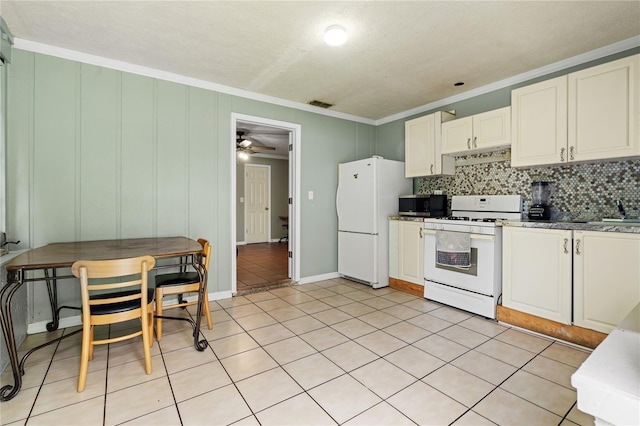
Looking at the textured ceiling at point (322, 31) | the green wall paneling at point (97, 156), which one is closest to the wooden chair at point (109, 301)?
the green wall paneling at point (97, 156)

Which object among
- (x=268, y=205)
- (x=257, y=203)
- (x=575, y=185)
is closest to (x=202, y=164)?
(x=575, y=185)

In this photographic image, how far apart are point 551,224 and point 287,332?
2409 mm

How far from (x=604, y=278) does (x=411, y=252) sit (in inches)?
72.0

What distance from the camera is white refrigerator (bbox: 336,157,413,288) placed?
399 cm

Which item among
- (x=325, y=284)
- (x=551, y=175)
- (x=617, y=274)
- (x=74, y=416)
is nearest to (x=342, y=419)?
(x=74, y=416)

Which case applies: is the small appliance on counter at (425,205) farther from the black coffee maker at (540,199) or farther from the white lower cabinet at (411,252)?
the black coffee maker at (540,199)

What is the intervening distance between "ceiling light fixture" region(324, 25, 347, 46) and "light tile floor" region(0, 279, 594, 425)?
240 centimetres

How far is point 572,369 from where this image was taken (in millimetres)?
2068

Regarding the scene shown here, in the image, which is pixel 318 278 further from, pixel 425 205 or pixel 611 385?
pixel 611 385

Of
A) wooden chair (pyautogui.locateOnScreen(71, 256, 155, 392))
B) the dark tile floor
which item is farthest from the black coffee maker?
wooden chair (pyautogui.locateOnScreen(71, 256, 155, 392))

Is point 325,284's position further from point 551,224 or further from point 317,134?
point 551,224

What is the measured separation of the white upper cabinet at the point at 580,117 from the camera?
2.31 metres

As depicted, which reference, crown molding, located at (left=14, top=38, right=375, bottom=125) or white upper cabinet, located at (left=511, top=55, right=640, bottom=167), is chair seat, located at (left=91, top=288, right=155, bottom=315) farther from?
white upper cabinet, located at (left=511, top=55, right=640, bottom=167)

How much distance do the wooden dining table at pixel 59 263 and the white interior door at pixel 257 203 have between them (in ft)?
17.0
